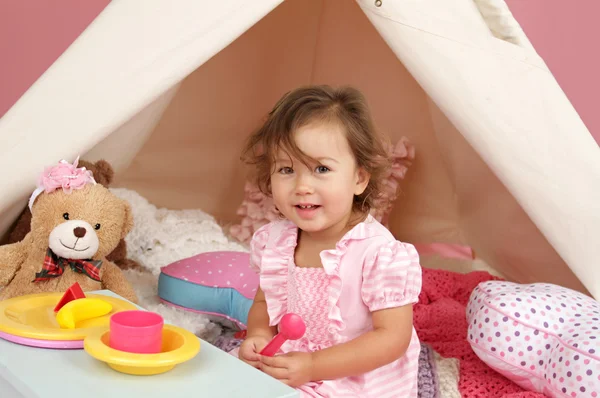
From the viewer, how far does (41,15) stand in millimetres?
2701

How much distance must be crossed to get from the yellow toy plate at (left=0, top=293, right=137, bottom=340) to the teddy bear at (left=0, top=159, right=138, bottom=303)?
318mm

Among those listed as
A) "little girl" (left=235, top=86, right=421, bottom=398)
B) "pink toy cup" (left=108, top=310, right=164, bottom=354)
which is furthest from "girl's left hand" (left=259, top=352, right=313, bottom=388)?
"pink toy cup" (left=108, top=310, right=164, bottom=354)

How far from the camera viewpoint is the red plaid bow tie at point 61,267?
1.43 m

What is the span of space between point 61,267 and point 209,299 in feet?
1.20

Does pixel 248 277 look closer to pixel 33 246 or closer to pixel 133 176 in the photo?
pixel 33 246

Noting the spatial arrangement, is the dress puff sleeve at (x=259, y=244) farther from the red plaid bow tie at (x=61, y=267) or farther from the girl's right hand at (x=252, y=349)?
the red plaid bow tie at (x=61, y=267)

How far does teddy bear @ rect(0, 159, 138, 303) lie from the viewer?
4.68 ft

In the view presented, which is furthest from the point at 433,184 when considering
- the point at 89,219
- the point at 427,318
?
the point at 89,219

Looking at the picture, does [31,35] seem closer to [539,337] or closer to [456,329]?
[456,329]

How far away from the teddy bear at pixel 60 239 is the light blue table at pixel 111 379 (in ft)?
1.74

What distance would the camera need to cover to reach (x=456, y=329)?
1.74 m

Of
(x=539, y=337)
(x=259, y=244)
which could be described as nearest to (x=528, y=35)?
(x=539, y=337)

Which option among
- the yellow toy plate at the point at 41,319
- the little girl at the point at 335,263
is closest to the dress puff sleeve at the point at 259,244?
the little girl at the point at 335,263

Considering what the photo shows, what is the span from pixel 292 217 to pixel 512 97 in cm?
58
